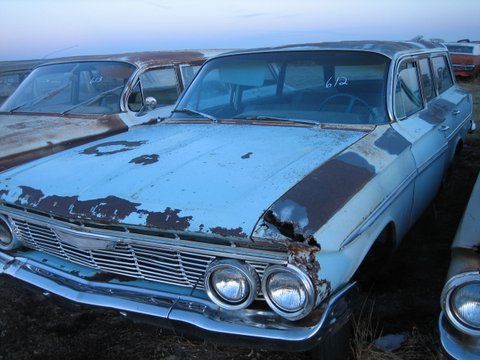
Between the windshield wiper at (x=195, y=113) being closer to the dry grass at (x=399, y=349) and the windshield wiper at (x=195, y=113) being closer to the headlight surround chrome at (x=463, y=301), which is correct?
the dry grass at (x=399, y=349)

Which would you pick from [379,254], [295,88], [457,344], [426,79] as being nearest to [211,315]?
[457,344]

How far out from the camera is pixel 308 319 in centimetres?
196

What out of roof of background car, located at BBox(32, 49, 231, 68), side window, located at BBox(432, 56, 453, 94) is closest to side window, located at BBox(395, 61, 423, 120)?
side window, located at BBox(432, 56, 453, 94)

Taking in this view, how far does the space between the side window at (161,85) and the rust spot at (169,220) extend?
318 centimetres

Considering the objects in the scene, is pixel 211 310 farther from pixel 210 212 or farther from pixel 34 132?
pixel 34 132

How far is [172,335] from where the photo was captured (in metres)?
2.83

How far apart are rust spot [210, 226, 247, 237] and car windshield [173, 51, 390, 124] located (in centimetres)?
153

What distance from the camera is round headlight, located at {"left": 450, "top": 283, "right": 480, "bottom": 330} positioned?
184 cm

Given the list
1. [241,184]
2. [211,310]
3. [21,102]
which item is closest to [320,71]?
[241,184]

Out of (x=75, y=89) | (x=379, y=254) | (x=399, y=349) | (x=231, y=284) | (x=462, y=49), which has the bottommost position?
(x=462, y=49)

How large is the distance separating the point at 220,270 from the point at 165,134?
1.55 m

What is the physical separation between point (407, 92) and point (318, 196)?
1894 mm

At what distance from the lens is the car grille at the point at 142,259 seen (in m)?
2.12

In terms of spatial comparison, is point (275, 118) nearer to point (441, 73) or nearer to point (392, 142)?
point (392, 142)
